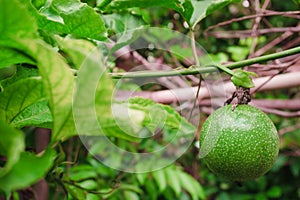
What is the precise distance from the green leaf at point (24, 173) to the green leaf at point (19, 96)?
10cm

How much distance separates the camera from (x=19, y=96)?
0.44 meters

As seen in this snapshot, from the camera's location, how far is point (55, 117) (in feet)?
1.30

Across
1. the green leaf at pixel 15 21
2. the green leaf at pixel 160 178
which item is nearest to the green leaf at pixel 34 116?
the green leaf at pixel 15 21

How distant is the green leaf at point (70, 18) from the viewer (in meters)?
0.52

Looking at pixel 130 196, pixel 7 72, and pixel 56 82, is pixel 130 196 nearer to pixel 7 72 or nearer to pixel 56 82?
pixel 7 72

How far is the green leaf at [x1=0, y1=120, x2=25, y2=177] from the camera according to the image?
0.31 m

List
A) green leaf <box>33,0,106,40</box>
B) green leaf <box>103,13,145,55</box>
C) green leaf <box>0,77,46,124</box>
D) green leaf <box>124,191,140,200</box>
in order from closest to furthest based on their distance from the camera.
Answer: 1. green leaf <box>0,77,46,124</box>
2. green leaf <box>33,0,106,40</box>
3. green leaf <box>103,13,145,55</box>
4. green leaf <box>124,191,140,200</box>

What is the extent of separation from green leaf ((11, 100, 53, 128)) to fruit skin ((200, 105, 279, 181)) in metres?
0.29

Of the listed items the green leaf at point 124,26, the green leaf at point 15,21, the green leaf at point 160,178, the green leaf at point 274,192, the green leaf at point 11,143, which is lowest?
the green leaf at point 274,192

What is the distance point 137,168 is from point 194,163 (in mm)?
1002

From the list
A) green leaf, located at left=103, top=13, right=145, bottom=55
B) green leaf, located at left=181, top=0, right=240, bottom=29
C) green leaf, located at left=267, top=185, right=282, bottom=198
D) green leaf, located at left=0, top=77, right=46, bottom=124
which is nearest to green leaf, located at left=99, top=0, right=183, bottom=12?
green leaf, located at left=181, top=0, right=240, bottom=29

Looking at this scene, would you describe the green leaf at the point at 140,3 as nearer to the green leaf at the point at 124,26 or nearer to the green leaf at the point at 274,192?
the green leaf at the point at 124,26

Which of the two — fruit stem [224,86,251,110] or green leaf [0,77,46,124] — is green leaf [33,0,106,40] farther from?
fruit stem [224,86,251,110]

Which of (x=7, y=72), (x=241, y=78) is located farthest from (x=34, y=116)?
(x=241, y=78)
